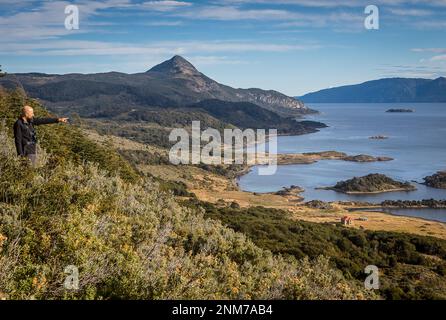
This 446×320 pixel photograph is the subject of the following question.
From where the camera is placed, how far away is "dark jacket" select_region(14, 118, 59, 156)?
42.8 ft

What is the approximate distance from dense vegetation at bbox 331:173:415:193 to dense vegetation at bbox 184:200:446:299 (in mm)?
60933

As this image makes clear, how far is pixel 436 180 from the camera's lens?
125688 millimetres

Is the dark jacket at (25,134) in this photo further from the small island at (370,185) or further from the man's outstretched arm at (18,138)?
the small island at (370,185)

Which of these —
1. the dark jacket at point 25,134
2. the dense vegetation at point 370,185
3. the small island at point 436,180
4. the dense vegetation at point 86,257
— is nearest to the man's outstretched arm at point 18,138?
the dark jacket at point 25,134

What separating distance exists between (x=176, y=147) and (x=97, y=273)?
188m

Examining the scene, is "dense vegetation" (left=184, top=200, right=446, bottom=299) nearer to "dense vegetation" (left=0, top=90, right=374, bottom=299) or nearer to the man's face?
"dense vegetation" (left=0, top=90, right=374, bottom=299)

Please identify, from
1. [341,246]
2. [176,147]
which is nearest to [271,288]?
[341,246]

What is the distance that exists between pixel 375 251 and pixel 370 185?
7652cm

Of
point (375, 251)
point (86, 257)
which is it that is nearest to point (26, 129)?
point (86, 257)

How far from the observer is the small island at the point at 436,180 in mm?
122012

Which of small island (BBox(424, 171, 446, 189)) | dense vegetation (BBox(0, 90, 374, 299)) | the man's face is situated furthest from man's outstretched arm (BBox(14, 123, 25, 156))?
small island (BBox(424, 171, 446, 189))

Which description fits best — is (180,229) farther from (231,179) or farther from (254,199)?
(231,179)

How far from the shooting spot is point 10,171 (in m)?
13.7

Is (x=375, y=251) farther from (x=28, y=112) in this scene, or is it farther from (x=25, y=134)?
(x=28, y=112)
